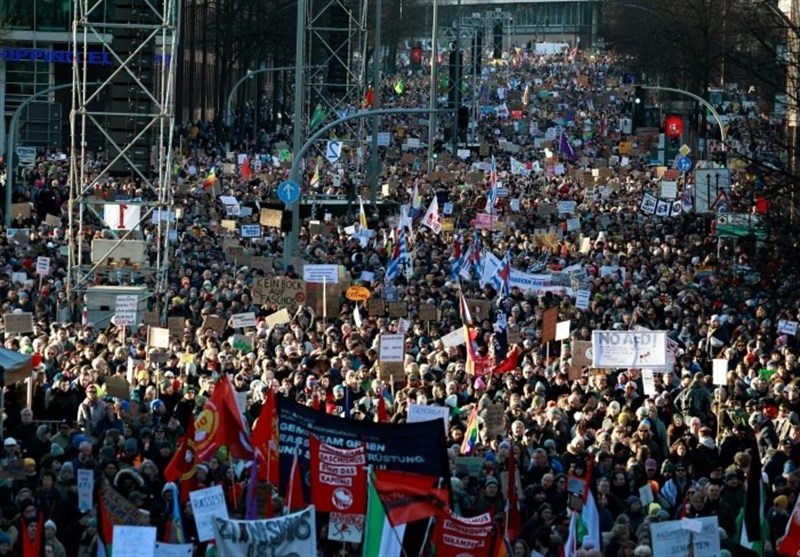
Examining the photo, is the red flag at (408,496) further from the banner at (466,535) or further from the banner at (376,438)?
the banner at (376,438)

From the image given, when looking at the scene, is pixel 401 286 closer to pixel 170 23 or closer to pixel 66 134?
pixel 170 23

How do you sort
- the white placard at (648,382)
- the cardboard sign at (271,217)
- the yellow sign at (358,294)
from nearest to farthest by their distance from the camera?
the white placard at (648,382) < the yellow sign at (358,294) < the cardboard sign at (271,217)

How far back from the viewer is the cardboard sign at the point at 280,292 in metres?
29.4

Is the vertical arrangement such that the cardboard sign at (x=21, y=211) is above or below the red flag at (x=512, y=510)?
above

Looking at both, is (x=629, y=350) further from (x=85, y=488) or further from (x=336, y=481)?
(x=336, y=481)

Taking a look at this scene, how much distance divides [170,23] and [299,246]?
919 centimetres

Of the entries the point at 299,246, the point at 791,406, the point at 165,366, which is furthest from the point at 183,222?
the point at 791,406

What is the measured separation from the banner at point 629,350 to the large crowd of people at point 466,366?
8.0 inches

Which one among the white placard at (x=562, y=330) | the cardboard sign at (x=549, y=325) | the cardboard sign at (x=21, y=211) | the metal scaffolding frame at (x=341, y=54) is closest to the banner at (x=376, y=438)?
the white placard at (x=562, y=330)

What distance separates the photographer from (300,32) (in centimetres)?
3950

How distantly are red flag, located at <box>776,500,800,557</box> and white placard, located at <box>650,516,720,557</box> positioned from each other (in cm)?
115

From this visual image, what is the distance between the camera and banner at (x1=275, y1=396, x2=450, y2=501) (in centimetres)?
1608

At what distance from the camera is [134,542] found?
13.7m

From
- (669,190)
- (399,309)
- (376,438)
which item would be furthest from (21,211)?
(376,438)
